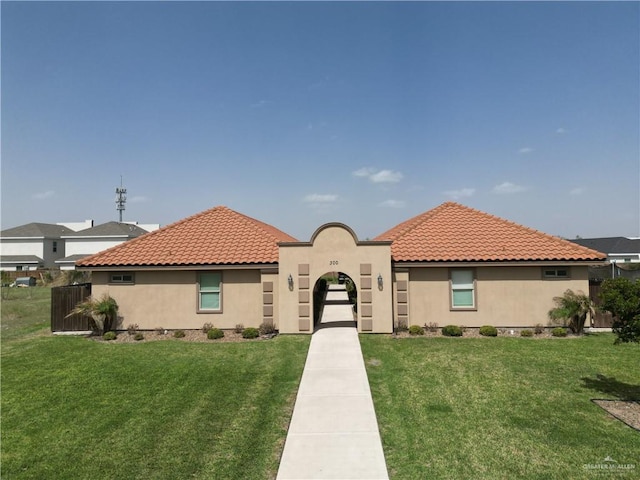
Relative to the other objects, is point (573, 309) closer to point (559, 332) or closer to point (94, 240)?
point (559, 332)

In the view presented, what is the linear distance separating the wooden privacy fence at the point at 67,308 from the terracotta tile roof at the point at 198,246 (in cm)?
184

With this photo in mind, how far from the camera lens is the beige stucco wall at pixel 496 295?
16.9 meters

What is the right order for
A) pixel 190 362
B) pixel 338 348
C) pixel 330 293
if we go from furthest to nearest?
pixel 330 293
pixel 338 348
pixel 190 362

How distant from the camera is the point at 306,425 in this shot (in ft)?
28.1

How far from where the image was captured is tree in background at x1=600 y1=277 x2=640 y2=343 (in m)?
8.68

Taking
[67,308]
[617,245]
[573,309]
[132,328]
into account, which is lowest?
[132,328]

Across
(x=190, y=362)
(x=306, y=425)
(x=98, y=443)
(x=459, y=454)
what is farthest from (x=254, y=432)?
(x=190, y=362)

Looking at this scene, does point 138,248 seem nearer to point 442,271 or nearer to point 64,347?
point 64,347

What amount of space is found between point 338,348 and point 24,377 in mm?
10697

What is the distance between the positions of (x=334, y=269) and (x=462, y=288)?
6.14 meters

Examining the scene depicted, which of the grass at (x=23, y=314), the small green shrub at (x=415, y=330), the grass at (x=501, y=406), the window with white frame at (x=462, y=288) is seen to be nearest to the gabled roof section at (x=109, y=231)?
the grass at (x=23, y=314)

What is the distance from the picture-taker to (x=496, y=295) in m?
17.1

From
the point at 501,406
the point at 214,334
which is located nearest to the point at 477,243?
the point at 501,406

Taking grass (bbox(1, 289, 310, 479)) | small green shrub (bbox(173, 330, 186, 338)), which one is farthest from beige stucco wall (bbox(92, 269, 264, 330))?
grass (bbox(1, 289, 310, 479))
